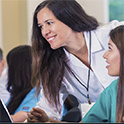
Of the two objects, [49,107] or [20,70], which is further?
[20,70]

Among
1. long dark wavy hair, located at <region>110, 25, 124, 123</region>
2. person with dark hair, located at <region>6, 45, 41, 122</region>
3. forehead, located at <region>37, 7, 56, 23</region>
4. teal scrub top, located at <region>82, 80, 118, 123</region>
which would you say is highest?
forehead, located at <region>37, 7, 56, 23</region>

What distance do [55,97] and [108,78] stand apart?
219mm

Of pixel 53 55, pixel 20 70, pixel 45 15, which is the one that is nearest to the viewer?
pixel 45 15

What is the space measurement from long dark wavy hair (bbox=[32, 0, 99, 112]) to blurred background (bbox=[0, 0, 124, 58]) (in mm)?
32

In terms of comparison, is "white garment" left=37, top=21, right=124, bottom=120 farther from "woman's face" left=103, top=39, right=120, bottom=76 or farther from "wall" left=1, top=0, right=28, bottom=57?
"wall" left=1, top=0, right=28, bottom=57

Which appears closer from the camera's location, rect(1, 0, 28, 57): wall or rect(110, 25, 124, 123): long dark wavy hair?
rect(110, 25, 124, 123): long dark wavy hair

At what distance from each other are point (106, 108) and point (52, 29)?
0.26 meters

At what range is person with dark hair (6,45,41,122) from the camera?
1330mm

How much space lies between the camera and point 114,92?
0.73 meters

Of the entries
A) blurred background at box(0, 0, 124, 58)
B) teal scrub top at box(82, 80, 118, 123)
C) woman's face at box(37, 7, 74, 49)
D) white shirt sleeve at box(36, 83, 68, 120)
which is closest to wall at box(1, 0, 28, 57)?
Result: blurred background at box(0, 0, 124, 58)

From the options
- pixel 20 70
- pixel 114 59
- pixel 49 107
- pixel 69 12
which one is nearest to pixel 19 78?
pixel 20 70

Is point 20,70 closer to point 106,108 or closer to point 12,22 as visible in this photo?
point 12,22

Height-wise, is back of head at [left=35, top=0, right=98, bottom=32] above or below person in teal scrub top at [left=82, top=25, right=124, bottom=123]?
above

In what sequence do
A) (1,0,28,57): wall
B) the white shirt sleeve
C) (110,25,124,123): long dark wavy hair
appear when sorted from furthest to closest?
1. (1,0,28,57): wall
2. the white shirt sleeve
3. (110,25,124,123): long dark wavy hair
